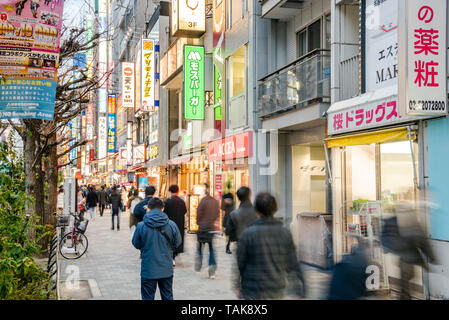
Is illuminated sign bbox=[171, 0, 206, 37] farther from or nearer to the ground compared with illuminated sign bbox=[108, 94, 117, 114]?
nearer to the ground

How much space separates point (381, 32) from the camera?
10.5 m

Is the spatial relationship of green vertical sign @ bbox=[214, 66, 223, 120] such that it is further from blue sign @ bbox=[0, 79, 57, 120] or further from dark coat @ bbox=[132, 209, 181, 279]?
dark coat @ bbox=[132, 209, 181, 279]

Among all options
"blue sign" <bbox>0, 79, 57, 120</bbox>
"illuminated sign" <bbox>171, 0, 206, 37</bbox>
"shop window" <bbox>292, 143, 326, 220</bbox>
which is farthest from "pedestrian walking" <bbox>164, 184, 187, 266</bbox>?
"illuminated sign" <bbox>171, 0, 206, 37</bbox>

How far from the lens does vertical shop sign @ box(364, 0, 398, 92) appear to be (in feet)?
33.0

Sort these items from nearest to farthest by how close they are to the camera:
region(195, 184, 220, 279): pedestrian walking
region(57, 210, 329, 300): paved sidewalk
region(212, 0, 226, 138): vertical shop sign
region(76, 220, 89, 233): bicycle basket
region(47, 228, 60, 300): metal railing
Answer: region(47, 228, 60, 300): metal railing, region(57, 210, 329, 300): paved sidewalk, region(195, 184, 220, 279): pedestrian walking, region(76, 220, 89, 233): bicycle basket, region(212, 0, 226, 138): vertical shop sign

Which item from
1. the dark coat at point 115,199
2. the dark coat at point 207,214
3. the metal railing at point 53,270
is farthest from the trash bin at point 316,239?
the dark coat at point 115,199

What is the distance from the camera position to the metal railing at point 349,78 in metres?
11.8

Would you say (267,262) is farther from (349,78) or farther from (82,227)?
(82,227)

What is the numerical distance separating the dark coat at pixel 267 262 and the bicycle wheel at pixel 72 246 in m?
10.3

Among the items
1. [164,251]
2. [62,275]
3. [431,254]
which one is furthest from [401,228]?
[62,275]

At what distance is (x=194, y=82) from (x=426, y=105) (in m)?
13.7

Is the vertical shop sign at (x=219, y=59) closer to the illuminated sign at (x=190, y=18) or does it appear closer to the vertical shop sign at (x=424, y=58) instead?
the illuminated sign at (x=190, y=18)

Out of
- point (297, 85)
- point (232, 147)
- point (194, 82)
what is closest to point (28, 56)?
point (297, 85)
